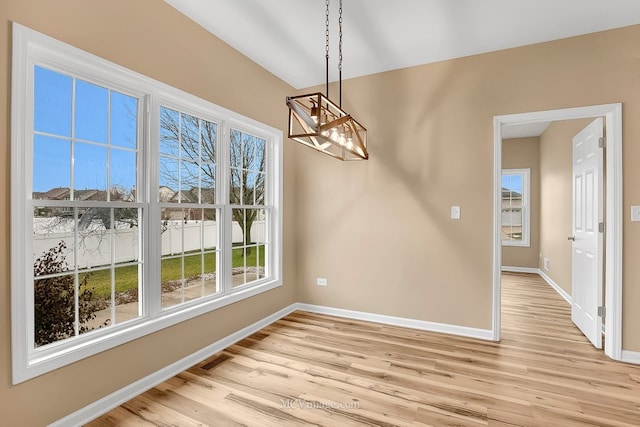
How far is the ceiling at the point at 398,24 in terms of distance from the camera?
251 centimetres

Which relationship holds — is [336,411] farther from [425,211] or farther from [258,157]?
[258,157]

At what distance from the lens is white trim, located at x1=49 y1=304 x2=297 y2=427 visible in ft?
6.32

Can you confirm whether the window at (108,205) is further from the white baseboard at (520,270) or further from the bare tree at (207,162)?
the white baseboard at (520,270)

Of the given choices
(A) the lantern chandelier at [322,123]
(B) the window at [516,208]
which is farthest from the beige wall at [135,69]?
(B) the window at [516,208]

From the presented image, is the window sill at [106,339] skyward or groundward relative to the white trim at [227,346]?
skyward

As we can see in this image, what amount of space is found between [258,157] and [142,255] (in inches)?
71.3

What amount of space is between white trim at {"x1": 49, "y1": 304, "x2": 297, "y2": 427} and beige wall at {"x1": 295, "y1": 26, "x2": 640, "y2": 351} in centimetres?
130

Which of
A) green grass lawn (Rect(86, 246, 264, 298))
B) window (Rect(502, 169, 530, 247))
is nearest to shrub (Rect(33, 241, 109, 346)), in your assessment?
green grass lawn (Rect(86, 246, 264, 298))

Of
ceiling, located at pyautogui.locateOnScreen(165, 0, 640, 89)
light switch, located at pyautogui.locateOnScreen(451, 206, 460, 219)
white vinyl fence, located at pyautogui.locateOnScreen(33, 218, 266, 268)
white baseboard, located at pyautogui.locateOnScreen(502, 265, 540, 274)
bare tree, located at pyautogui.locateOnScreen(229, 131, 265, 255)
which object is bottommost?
white baseboard, located at pyautogui.locateOnScreen(502, 265, 540, 274)

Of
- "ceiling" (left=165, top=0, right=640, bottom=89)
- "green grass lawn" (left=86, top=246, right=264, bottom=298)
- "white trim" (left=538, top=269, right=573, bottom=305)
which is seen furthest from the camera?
"white trim" (left=538, top=269, right=573, bottom=305)

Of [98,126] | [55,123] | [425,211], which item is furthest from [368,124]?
[55,123]

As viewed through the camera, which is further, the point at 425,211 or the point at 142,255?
the point at 425,211

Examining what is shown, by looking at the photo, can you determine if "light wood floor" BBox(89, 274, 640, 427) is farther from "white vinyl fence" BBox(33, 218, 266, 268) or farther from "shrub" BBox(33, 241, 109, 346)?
"white vinyl fence" BBox(33, 218, 266, 268)

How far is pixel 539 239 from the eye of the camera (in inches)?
261
